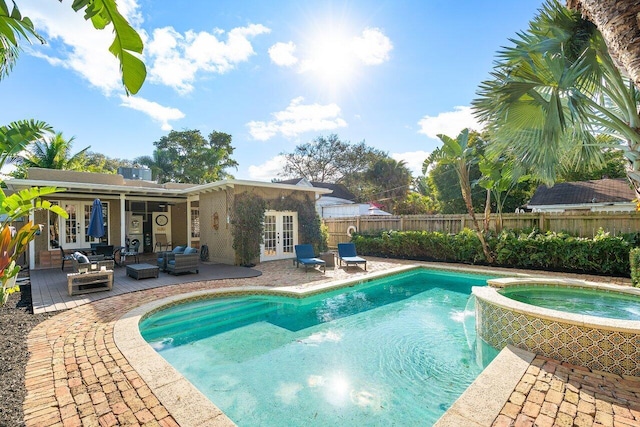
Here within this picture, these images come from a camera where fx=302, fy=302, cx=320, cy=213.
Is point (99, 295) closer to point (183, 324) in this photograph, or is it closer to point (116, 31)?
point (183, 324)

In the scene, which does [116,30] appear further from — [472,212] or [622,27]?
[472,212]

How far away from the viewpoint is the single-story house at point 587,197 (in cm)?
1672

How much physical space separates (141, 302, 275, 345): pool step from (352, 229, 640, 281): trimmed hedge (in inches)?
338

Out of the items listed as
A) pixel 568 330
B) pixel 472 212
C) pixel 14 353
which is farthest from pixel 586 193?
pixel 14 353

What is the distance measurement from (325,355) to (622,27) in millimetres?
5103

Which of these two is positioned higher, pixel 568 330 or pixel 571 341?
pixel 568 330

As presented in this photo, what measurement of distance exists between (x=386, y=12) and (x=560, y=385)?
9094 mm

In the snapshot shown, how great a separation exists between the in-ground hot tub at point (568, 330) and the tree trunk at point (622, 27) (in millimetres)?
3553

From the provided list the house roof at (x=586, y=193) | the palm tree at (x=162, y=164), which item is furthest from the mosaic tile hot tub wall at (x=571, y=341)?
the palm tree at (x=162, y=164)

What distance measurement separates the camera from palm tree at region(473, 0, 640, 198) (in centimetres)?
425

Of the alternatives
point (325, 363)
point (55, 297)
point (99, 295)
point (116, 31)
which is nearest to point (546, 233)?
point (325, 363)

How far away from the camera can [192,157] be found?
32000 mm

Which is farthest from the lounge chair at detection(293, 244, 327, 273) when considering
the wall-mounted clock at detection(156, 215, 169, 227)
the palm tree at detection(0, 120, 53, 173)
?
the wall-mounted clock at detection(156, 215, 169, 227)

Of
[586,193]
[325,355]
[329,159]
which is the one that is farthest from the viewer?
[329,159]
